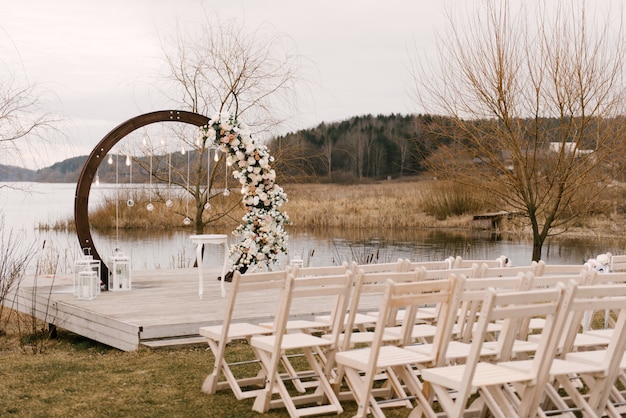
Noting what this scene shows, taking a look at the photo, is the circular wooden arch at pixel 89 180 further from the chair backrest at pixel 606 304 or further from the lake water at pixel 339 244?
the chair backrest at pixel 606 304

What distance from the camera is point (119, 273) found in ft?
33.5

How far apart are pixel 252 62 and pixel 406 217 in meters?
13.2

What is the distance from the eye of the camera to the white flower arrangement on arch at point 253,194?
10.2 metres

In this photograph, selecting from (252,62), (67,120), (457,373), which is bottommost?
(457,373)

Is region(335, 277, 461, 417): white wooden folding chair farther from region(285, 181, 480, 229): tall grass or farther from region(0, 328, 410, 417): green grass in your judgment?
region(285, 181, 480, 229): tall grass

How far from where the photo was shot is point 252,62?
49.2ft

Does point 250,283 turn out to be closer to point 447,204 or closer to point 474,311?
point 474,311

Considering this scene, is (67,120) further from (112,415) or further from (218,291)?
(112,415)

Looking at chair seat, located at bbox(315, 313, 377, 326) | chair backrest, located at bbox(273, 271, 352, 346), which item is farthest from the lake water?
chair backrest, located at bbox(273, 271, 352, 346)

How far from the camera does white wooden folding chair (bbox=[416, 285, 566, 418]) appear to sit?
3836mm

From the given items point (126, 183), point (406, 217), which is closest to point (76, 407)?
point (126, 183)

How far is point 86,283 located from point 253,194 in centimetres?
239

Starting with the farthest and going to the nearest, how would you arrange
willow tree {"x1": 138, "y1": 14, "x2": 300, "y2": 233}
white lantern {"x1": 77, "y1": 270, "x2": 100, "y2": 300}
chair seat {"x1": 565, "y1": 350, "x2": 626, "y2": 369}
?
willow tree {"x1": 138, "y1": 14, "x2": 300, "y2": 233}, white lantern {"x1": 77, "y1": 270, "x2": 100, "y2": 300}, chair seat {"x1": 565, "y1": 350, "x2": 626, "y2": 369}

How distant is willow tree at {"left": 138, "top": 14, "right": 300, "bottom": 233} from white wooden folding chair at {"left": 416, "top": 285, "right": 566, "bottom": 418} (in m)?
11.1
